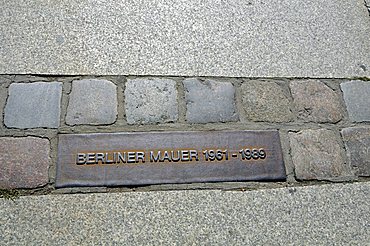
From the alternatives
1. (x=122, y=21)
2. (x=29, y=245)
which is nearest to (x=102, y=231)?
(x=29, y=245)

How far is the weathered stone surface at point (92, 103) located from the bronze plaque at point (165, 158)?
81mm

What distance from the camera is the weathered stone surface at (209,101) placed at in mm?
1753

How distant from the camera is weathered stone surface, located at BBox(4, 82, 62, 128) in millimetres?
1656

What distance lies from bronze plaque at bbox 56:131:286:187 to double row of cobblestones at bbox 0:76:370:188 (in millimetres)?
44

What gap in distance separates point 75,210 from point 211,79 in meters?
0.84

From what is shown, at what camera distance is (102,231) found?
145 centimetres

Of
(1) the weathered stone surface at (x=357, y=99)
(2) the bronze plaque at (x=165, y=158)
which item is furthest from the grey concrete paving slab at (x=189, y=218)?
(1) the weathered stone surface at (x=357, y=99)

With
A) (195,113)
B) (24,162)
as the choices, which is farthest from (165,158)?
(24,162)

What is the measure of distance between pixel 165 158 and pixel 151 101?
0.29m

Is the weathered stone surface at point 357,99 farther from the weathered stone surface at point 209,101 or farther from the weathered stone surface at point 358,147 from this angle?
the weathered stone surface at point 209,101

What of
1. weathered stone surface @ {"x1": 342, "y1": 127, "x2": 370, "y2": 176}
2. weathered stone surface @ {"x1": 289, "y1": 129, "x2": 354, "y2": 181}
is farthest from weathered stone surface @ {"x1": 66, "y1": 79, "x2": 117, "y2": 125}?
weathered stone surface @ {"x1": 342, "y1": 127, "x2": 370, "y2": 176}

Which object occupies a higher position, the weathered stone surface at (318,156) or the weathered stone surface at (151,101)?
the weathered stone surface at (151,101)

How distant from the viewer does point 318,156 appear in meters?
1.71

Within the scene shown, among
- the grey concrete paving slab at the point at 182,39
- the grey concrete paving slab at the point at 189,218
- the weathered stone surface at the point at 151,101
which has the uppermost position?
the grey concrete paving slab at the point at 182,39
